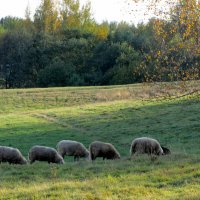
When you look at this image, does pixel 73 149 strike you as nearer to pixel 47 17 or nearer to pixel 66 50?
pixel 66 50

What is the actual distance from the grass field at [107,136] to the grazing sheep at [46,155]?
0.79 metres

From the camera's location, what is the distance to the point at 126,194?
35.4ft

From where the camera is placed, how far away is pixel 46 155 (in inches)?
735

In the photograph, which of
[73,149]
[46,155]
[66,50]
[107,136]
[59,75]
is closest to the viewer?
[46,155]

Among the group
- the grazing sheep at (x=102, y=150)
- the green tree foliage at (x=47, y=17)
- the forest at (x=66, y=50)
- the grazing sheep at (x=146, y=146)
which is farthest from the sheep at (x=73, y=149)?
the green tree foliage at (x=47, y=17)

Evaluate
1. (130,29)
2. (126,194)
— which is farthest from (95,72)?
(126,194)

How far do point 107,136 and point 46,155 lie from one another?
1073 cm

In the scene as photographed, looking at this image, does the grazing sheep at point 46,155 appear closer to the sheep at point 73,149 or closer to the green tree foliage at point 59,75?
the sheep at point 73,149

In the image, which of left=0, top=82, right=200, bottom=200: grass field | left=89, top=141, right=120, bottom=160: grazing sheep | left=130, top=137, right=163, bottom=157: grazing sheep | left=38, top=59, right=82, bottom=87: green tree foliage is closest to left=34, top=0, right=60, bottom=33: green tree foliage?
left=38, top=59, right=82, bottom=87: green tree foliage

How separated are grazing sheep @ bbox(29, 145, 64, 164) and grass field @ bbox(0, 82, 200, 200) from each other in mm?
792

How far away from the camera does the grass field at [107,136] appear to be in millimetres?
11398

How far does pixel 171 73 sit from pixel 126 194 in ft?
19.7

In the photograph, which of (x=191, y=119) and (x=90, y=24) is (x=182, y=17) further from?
(x=90, y=24)

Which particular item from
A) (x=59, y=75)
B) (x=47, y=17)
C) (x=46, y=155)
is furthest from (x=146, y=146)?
(x=47, y=17)
